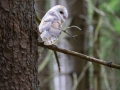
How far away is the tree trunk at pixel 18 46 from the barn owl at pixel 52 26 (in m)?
0.04

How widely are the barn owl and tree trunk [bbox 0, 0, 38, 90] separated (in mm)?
42

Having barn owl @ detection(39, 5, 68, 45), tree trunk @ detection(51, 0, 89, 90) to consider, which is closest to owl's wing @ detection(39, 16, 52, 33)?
barn owl @ detection(39, 5, 68, 45)

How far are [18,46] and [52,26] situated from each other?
0.16m

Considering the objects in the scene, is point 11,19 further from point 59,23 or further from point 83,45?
point 83,45

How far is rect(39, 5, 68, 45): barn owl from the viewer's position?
42.1 inches

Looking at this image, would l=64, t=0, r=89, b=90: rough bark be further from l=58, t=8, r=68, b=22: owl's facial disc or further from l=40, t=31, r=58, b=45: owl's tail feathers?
l=40, t=31, r=58, b=45: owl's tail feathers

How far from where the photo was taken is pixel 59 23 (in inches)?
45.8

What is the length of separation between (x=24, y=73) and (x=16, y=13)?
0.72 ft

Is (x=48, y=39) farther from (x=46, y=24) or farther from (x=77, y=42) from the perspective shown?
(x=77, y=42)

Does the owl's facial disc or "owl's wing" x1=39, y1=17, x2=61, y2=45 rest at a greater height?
the owl's facial disc

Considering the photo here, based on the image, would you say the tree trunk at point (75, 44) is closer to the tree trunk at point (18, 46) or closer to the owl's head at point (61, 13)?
the owl's head at point (61, 13)

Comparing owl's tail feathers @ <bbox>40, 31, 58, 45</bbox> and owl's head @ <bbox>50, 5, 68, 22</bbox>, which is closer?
owl's tail feathers @ <bbox>40, 31, 58, 45</bbox>

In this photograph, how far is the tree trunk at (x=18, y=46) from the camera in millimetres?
1025

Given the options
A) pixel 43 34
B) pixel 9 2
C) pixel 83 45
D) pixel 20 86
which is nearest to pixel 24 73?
pixel 20 86
